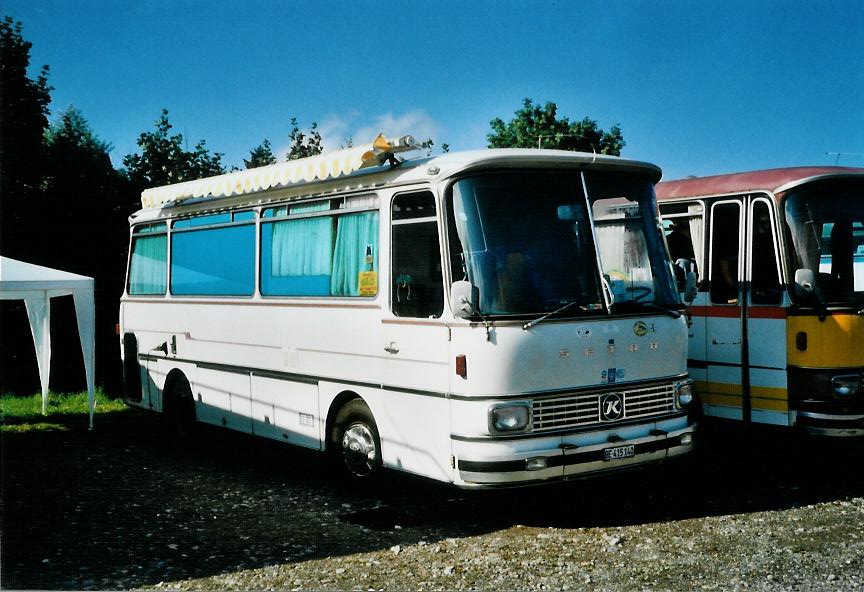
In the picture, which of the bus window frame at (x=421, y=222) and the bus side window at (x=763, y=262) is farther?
the bus side window at (x=763, y=262)

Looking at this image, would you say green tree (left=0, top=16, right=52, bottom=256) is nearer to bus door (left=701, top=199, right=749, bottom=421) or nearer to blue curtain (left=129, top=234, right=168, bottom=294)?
blue curtain (left=129, top=234, right=168, bottom=294)

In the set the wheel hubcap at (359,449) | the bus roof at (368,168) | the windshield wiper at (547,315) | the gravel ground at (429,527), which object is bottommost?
the gravel ground at (429,527)

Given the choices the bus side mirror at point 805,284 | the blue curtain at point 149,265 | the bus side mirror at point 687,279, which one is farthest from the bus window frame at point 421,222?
the blue curtain at point 149,265

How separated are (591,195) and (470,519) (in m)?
2.87

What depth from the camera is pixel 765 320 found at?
30.9 feet

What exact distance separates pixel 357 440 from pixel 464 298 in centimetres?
217

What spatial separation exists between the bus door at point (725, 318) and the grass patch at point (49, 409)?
30.0 feet

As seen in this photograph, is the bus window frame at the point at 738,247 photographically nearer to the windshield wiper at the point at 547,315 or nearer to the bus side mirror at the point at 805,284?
the bus side mirror at the point at 805,284

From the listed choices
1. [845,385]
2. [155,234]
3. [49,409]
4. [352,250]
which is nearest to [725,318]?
[845,385]

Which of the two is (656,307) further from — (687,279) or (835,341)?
(835,341)

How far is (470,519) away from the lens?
8.02m

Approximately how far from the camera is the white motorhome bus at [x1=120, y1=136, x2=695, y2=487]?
24.2 feet

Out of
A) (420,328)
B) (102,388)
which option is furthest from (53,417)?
(420,328)

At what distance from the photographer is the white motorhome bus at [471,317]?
7363 millimetres
